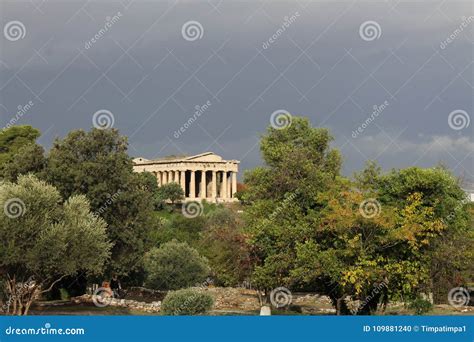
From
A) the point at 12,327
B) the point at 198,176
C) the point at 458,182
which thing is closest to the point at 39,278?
the point at 12,327

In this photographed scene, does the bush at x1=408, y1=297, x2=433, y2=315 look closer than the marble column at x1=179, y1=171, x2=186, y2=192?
Yes

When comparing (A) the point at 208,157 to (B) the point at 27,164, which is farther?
(A) the point at 208,157

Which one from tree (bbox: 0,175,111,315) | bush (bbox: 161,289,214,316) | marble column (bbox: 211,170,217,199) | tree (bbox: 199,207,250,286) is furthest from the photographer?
marble column (bbox: 211,170,217,199)

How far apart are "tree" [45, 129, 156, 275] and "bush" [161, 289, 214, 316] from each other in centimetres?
1169

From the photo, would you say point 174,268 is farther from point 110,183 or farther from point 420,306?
point 420,306

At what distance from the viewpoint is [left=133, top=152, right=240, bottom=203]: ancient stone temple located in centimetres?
14525

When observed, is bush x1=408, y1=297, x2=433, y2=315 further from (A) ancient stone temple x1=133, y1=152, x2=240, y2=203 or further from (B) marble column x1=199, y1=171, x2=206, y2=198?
(B) marble column x1=199, y1=171, x2=206, y2=198

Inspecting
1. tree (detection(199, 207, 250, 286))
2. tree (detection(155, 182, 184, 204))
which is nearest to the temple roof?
tree (detection(155, 182, 184, 204))

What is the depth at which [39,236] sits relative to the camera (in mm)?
31234

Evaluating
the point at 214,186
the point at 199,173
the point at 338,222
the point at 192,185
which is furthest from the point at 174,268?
the point at 199,173

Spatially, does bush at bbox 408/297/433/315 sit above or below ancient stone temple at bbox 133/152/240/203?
below

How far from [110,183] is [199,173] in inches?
4136

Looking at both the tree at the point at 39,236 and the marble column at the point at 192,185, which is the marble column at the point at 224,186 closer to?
the marble column at the point at 192,185

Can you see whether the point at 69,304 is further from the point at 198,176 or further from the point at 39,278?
the point at 198,176
